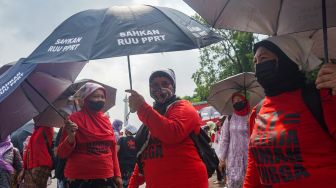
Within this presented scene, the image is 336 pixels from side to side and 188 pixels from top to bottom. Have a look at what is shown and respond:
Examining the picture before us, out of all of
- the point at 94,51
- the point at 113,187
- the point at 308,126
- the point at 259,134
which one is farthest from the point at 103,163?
the point at 308,126

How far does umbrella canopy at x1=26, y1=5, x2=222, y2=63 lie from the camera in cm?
353

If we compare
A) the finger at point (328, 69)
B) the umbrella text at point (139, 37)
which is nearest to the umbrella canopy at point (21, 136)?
the umbrella text at point (139, 37)

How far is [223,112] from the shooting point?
8609mm

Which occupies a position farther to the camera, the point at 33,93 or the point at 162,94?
the point at 33,93

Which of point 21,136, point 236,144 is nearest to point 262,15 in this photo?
point 236,144

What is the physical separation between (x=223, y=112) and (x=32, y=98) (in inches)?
161

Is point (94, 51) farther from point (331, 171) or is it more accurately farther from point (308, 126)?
point (331, 171)

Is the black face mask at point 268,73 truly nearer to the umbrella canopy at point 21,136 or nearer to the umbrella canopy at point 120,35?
the umbrella canopy at point 120,35

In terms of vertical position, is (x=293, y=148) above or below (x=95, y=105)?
below

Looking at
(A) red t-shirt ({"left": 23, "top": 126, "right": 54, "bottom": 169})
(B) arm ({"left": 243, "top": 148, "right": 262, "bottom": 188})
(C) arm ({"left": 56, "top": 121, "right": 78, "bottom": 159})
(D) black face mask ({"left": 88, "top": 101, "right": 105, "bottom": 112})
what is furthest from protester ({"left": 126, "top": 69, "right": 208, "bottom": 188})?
(A) red t-shirt ({"left": 23, "top": 126, "right": 54, "bottom": 169})

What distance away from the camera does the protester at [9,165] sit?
7.17 metres

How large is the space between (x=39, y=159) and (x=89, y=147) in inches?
62.2

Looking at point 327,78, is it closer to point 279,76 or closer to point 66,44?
point 279,76

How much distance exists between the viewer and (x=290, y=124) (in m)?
2.98
